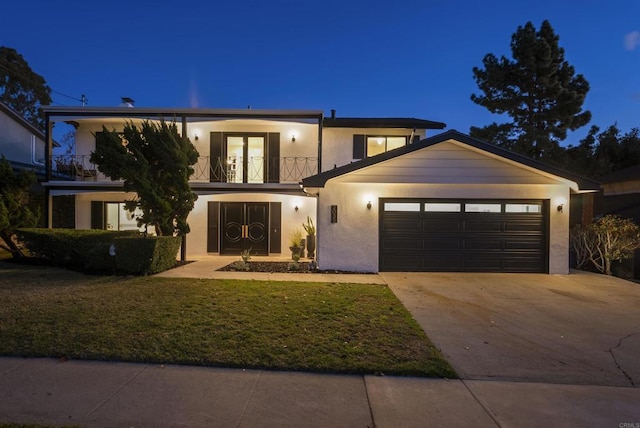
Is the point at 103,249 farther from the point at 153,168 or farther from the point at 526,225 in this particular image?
the point at 526,225

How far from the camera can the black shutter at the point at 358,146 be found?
47.7 feet

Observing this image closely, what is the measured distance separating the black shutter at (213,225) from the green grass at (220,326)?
6.03m

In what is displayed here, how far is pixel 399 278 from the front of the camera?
31.1 feet

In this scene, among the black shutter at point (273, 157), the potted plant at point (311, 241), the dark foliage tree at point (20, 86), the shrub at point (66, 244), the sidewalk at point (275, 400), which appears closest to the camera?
the sidewalk at point (275, 400)

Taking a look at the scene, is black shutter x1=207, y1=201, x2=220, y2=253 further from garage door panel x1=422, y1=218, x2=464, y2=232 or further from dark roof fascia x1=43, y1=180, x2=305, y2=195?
garage door panel x1=422, y1=218, x2=464, y2=232

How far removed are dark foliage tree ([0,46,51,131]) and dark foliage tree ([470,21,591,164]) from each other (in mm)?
35342

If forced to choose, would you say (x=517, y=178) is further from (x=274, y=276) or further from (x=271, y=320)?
(x=271, y=320)

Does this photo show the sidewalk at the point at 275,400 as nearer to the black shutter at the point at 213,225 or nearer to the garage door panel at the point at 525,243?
the garage door panel at the point at 525,243

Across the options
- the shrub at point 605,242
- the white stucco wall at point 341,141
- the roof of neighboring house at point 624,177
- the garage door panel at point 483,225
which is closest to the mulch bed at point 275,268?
the garage door panel at point 483,225

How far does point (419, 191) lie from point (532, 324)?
5.23 metres

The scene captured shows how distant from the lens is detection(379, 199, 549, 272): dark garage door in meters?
10.4

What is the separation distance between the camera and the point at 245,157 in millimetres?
14430

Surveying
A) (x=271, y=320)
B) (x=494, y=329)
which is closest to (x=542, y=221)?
(x=494, y=329)

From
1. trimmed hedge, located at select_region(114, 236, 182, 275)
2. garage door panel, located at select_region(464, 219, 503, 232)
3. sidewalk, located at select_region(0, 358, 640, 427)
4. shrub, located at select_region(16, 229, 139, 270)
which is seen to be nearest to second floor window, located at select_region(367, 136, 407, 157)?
garage door panel, located at select_region(464, 219, 503, 232)
